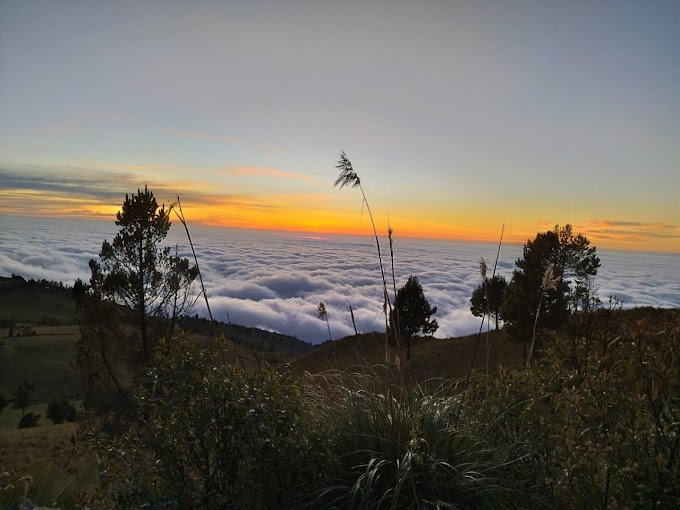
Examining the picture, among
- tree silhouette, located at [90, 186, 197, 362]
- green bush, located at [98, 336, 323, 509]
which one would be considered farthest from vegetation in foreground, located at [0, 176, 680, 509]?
tree silhouette, located at [90, 186, 197, 362]

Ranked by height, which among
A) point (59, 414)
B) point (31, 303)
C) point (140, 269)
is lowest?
point (31, 303)

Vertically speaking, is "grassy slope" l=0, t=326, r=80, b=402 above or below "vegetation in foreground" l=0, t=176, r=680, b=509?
below

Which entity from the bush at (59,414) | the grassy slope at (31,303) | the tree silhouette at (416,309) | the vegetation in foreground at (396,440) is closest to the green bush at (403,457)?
the vegetation in foreground at (396,440)

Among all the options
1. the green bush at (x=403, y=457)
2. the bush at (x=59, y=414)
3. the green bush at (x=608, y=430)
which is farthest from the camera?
the bush at (x=59, y=414)

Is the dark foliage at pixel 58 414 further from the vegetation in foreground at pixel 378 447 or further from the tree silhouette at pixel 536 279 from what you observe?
the vegetation in foreground at pixel 378 447

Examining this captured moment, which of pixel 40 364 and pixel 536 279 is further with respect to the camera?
pixel 40 364

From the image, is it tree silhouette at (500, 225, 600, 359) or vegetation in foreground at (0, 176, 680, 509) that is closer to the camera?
vegetation in foreground at (0, 176, 680, 509)

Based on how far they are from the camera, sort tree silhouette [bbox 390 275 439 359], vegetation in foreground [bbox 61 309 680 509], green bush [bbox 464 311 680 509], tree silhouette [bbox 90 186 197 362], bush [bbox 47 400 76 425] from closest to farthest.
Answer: green bush [bbox 464 311 680 509]
vegetation in foreground [bbox 61 309 680 509]
tree silhouette [bbox 90 186 197 362]
tree silhouette [bbox 390 275 439 359]
bush [bbox 47 400 76 425]

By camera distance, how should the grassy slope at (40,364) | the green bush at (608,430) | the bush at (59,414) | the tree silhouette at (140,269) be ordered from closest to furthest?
the green bush at (608,430)
the tree silhouette at (140,269)
the bush at (59,414)
the grassy slope at (40,364)

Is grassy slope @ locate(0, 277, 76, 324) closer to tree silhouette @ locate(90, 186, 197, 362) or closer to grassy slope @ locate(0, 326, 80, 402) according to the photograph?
grassy slope @ locate(0, 326, 80, 402)

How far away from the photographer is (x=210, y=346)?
3.75m

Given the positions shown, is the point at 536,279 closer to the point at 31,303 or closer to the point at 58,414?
the point at 58,414

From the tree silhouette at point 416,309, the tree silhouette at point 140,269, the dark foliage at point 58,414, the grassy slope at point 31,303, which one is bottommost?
the grassy slope at point 31,303

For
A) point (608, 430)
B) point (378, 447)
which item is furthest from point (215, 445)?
point (608, 430)
